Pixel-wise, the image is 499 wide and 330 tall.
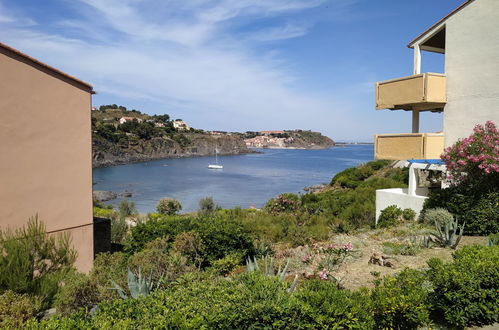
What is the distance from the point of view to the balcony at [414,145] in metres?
13.6

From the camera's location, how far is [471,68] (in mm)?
12898

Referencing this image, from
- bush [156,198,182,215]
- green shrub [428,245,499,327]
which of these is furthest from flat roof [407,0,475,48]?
bush [156,198,182,215]

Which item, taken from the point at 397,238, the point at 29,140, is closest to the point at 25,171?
the point at 29,140

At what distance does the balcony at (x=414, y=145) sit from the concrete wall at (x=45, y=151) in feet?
36.3

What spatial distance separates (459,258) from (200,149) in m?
152

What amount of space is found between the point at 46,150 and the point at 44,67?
6.99 ft

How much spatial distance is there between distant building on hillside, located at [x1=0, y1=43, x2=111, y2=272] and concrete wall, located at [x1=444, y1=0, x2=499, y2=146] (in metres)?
12.4

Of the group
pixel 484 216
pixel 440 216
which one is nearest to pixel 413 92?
pixel 440 216

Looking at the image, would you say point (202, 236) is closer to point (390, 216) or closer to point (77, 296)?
point (77, 296)

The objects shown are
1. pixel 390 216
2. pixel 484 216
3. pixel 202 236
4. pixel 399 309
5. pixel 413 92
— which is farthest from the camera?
pixel 390 216

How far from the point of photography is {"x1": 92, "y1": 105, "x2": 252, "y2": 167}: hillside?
4274 inches

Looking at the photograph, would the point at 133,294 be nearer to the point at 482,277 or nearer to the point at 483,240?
the point at 482,277

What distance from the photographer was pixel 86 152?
34.8 ft

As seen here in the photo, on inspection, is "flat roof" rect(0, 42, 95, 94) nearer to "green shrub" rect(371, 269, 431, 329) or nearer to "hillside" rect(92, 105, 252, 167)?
"green shrub" rect(371, 269, 431, 329)
